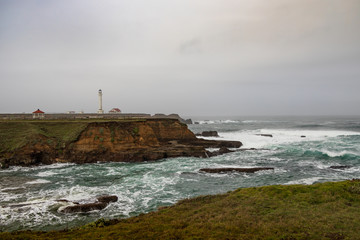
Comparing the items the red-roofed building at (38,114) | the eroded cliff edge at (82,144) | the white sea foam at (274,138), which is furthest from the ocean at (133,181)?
the red-roofed building at (38,114)

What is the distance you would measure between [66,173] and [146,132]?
14522mm

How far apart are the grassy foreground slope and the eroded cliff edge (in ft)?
65.5

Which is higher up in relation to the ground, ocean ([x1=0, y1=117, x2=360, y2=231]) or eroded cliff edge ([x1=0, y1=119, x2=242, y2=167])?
eroded cliff edge ([x1=0, y1=119, x2=242, y2=167])

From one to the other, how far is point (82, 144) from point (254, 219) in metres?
27.3

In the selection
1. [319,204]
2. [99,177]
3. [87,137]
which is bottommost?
[99,177]

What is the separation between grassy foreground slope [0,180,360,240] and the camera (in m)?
8.70

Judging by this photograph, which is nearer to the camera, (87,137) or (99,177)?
(99,177)

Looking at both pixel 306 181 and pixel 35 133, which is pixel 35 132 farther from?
pixel 306 181

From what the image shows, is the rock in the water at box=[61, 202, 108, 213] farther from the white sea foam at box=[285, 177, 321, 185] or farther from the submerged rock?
the white sea foam at box=[285, 177, 321, 185]

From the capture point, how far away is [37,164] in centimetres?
2828

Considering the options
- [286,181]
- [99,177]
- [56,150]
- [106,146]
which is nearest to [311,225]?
[286,181]

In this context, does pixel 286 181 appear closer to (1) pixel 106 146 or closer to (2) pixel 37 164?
(1) pixel 106 146

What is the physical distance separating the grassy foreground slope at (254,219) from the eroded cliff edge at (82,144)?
19966 millimetres

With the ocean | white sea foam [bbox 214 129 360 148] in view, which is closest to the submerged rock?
the ocean
